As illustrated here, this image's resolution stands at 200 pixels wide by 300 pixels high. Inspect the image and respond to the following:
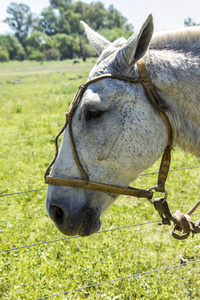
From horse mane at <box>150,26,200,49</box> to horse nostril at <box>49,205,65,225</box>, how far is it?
4.40ft

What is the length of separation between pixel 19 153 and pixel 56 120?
3.31 meters

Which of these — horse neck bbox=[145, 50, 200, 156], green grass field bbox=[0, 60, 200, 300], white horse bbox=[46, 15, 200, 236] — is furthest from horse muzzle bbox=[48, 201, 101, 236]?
green grass field bbox=[0, 60, 200, 300]

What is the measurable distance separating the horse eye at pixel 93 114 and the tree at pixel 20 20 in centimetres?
10757

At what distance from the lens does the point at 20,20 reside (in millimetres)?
102438

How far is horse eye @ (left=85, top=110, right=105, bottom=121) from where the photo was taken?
1891 mm

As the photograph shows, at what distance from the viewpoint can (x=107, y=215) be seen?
511cm

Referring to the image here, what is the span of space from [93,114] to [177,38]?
84 centimetres

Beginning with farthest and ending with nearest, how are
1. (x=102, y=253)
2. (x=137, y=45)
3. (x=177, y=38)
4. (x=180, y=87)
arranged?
(x=102, y=253) → (x=177, y=38) → (x=180, y=87) → (x=137, y=45)

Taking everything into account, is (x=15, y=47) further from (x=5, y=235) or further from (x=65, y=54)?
(x=5, y=235)

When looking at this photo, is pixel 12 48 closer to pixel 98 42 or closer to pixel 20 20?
pixel 20 20

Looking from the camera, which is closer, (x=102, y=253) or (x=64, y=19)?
(x=102, y=253)

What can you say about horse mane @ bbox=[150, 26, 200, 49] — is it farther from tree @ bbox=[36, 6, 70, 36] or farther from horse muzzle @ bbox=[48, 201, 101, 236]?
tree @ bbox=[36, 6, 70, 36]

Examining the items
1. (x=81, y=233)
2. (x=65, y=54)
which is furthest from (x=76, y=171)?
(x=65, y=54)

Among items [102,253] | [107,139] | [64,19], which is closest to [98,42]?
[107,139]
